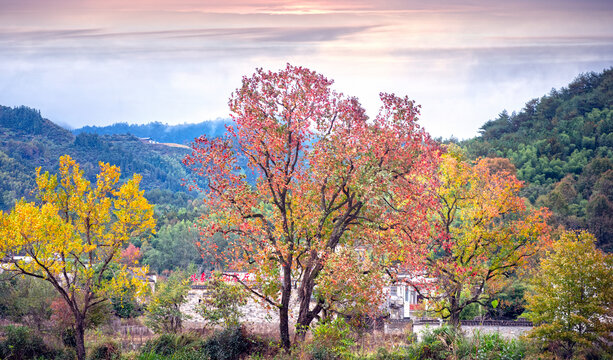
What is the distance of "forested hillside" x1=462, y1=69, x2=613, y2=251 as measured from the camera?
39.0 metres

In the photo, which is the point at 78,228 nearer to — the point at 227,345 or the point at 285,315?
the point at 227,345

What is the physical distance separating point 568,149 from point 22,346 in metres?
51.3

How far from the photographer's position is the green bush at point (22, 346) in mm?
12969

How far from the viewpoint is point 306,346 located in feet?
36.0

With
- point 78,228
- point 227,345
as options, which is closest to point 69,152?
point 78,228

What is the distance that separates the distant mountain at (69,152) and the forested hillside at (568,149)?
165 feet

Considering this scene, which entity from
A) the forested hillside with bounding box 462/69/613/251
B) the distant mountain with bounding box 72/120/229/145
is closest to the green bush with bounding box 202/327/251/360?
the forested hillside with bounding box 462/69/613/251

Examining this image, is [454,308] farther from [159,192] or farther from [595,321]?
[159,192]

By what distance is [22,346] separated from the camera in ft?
43.2

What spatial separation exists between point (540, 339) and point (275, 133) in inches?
379

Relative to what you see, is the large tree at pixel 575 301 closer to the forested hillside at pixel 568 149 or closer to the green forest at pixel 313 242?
the green forest at pixel 313 242

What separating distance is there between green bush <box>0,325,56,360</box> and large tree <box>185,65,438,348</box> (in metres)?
5.15

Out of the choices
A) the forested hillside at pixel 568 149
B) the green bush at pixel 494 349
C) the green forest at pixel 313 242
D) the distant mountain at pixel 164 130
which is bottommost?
the green bush at pixel 494 349

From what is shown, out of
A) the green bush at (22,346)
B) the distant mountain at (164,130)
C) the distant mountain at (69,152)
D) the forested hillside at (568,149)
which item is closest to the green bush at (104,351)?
the green bush at (22,346)
